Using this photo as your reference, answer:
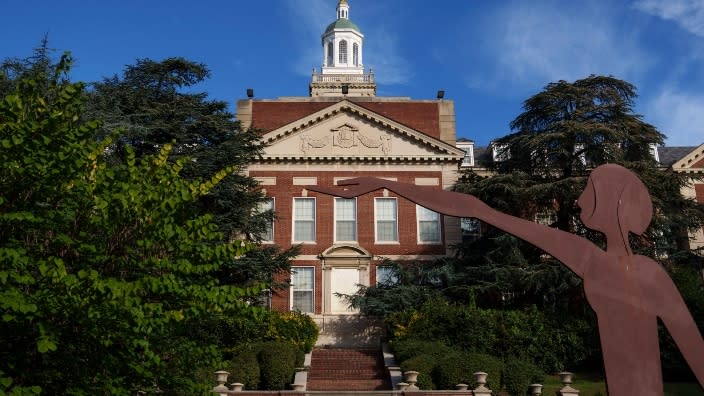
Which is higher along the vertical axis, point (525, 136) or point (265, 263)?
point (525, 136)

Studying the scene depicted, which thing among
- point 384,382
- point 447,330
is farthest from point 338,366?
point 447,330

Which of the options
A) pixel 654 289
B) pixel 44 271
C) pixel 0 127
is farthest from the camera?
pixel 0 127

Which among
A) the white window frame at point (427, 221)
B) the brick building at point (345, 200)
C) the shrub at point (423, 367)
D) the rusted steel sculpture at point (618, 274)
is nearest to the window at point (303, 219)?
the brick building at point (345, 200)

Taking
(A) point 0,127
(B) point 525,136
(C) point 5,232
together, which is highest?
(B) point 525,136

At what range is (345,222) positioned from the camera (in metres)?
31.8

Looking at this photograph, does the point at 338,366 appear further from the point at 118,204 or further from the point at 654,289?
the point at 654,289

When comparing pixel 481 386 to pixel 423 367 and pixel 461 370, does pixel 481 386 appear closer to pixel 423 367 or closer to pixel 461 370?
pixel 461 370

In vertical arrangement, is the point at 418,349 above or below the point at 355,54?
below

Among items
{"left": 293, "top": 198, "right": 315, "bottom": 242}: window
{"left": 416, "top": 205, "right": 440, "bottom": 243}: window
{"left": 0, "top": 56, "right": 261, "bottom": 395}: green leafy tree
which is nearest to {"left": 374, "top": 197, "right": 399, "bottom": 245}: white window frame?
{"left": 416, "top": 205, "right": 440, "bottom": 243}: window

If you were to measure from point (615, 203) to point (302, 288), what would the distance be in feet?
81.0

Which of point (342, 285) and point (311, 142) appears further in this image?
point (311, 142)

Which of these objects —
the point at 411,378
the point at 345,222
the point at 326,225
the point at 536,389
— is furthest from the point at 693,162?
the point at 411,378

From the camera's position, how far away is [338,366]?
23.5 m

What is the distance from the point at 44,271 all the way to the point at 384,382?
49.1 ft
